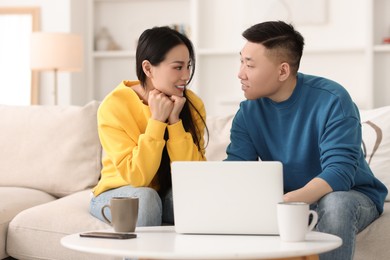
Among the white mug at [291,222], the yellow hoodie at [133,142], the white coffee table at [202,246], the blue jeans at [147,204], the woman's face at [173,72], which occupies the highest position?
the woman's face at [173,72]

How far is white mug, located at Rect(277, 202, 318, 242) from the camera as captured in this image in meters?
1.60

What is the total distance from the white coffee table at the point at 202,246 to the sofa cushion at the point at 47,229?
0.65 meters

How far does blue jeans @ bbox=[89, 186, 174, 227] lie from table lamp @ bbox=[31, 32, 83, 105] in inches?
109

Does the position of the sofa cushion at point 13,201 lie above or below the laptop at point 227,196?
below

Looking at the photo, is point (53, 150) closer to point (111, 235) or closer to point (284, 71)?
point (284, 71)

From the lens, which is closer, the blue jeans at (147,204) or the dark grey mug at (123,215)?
the dark grey mug at (123,215)

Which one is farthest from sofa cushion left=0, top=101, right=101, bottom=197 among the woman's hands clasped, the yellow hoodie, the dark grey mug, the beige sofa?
the dark grey mug

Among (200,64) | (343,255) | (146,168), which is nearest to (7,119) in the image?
(146,168)

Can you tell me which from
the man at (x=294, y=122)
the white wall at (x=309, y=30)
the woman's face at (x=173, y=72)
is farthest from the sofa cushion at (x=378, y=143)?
the white wall at (x=309, y=30)

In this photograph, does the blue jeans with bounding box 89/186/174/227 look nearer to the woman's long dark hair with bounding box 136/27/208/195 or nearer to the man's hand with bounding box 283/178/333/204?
the woman's long dark hair with bounding box 136/27/208/195

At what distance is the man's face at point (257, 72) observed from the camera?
2234mm

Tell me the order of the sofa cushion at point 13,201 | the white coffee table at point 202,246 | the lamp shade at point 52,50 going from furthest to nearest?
1. the lamp shade at point 52,50
2. the sofa cushion at point 13,201
3. the white coffee table at point 202,246

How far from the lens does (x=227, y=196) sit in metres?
1.69

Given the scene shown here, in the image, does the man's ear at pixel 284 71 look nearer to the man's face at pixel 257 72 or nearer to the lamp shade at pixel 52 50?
the man's face at pixel 257 72
